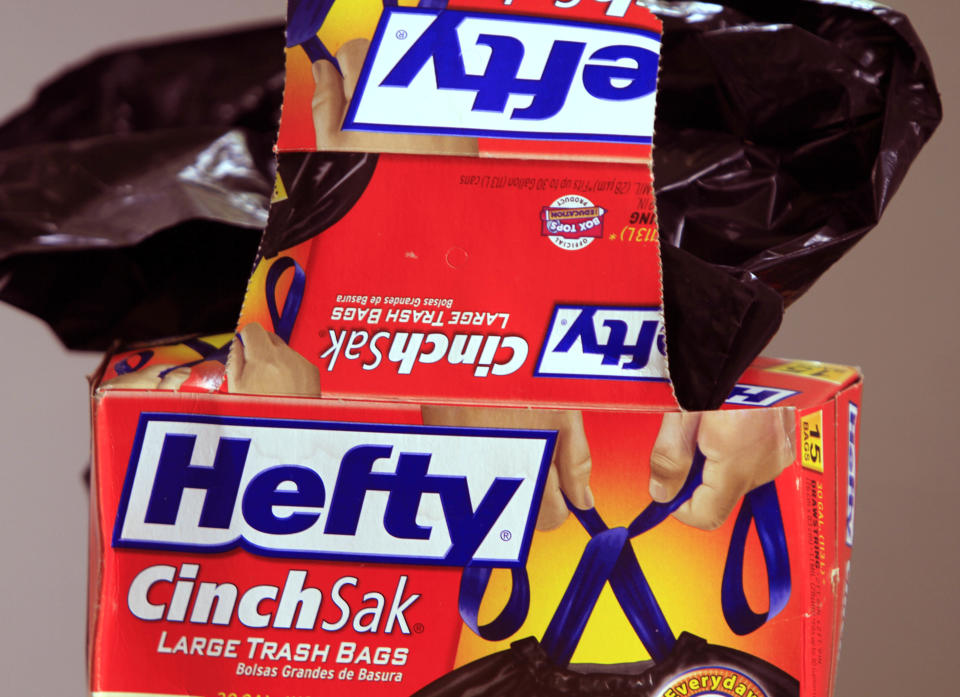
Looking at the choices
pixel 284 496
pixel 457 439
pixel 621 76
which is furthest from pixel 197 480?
pixel 621 76

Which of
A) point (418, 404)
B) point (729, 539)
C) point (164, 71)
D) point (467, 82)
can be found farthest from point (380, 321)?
point (164, 71)

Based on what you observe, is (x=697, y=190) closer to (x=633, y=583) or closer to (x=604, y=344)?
(x=604, y=344)

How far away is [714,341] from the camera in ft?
2.01

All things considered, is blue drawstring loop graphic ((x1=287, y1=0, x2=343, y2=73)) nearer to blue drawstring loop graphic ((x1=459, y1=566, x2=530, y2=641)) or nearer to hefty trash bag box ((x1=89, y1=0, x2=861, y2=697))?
hefty trash bag box ((x1=89, y1=0, x2=861, y2=697))

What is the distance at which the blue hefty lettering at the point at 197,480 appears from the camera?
0.59 metres

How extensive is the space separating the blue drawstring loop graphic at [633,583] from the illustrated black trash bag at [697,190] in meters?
0.08

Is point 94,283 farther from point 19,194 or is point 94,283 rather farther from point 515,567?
point 515,567

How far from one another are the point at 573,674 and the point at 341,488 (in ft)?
0.65

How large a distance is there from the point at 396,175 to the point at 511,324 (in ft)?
0.42

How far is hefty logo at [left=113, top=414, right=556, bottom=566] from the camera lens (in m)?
0.58

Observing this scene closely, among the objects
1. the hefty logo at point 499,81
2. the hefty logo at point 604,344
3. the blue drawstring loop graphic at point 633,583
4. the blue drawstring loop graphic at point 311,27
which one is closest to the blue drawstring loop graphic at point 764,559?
the blue drawstring loop graphic at point 633,583

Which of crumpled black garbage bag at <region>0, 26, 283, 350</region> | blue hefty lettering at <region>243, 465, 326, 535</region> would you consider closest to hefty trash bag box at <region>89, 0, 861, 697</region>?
blue hefty lettering at <region>243, 465, 326, 535</region>

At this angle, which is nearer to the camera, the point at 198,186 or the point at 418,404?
the point at 418,404

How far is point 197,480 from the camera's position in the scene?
59 cm
